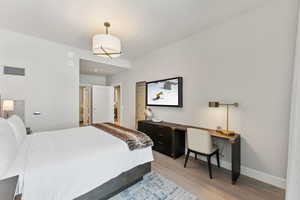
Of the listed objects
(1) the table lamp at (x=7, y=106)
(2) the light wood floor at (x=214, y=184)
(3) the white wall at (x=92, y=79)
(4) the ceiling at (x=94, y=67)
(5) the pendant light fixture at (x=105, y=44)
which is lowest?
(2) the light wood floor at (x=214, y=184)

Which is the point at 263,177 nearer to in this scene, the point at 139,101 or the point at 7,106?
the point at 139,101

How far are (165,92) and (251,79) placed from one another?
1880 millimetres

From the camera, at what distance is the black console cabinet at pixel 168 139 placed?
2.98m

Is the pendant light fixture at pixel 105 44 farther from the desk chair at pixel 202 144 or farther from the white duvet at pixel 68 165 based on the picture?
the desk chair at pixel 202 144

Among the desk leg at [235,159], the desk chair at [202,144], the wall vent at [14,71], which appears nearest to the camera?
the desk leg at [235,159]

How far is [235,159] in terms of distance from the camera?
215 centimetres

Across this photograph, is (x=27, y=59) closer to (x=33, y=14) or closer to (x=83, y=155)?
(x=33, y=14)

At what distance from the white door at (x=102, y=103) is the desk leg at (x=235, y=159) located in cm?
524

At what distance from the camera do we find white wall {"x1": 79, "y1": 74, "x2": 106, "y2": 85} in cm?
603

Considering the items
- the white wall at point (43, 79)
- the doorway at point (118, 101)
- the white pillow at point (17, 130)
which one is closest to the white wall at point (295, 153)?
the white pillow at point (17, 130)

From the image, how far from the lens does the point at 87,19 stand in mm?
2412

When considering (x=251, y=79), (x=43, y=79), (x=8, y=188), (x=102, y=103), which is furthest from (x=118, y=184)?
(x=102, y=103)

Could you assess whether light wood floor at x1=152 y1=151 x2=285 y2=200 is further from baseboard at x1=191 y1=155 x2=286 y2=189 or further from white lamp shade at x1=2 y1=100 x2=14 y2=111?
white lamp shade at x1=2 y1=100 x2=14 y2=111

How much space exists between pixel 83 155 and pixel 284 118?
2797 mm
